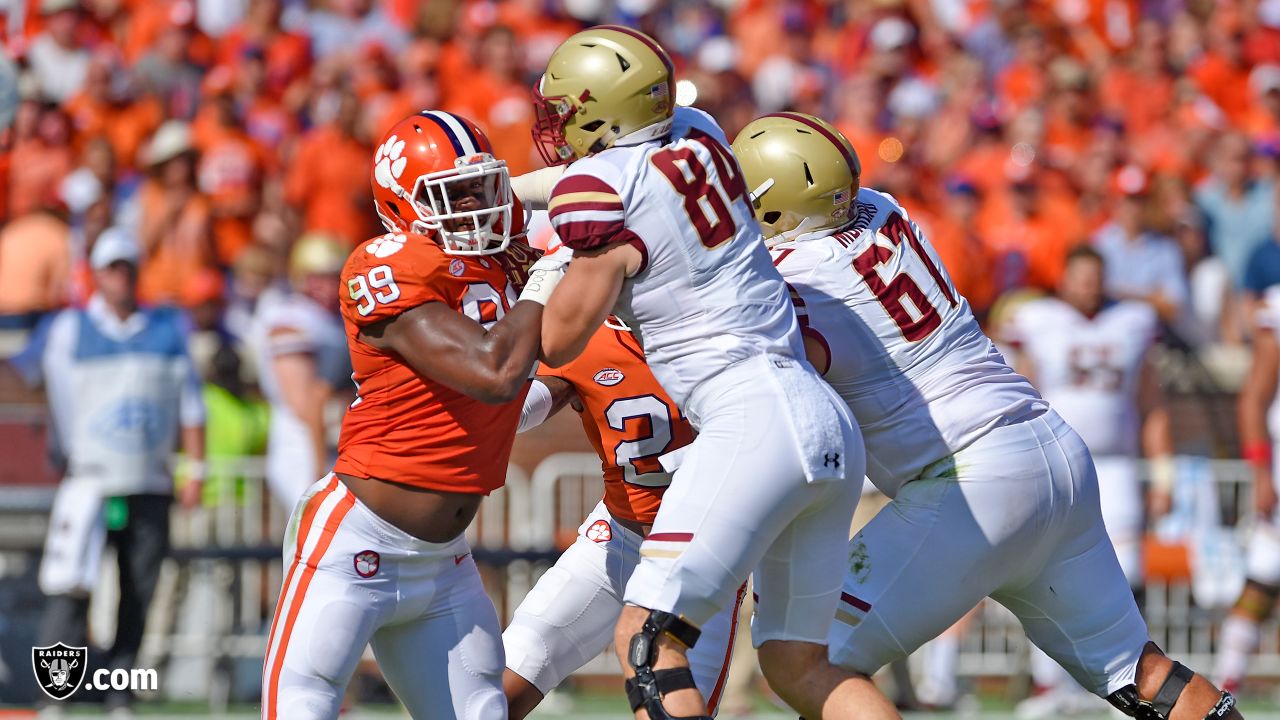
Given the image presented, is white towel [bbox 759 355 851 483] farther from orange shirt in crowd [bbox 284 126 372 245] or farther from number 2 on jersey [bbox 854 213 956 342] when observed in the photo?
orange shirt in crowd [bbox 284 126 372 245]

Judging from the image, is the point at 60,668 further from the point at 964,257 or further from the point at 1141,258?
the point at 1141,258

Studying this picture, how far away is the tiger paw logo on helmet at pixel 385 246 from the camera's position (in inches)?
185

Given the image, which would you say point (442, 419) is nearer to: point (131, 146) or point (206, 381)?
point (206, 381)

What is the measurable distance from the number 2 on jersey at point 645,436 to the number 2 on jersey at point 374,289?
997mm

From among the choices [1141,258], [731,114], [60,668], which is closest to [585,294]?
[60,668]

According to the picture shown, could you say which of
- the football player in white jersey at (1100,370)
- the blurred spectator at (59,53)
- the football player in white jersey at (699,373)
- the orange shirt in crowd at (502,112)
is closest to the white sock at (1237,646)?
the football player in white jersey at (1100,370)

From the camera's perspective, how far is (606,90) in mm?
4645

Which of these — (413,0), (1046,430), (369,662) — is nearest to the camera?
(1046,430)

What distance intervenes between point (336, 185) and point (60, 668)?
4.10 meters

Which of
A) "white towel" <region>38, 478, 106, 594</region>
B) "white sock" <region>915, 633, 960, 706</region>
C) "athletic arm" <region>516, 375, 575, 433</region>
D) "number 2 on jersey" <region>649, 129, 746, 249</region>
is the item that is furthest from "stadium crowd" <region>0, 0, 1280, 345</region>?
"number 2 on jersey" <region>649, 129, 746, 249</region>

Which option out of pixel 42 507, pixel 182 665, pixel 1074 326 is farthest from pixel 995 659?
pixel 42 507

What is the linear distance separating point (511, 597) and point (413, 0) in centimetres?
574

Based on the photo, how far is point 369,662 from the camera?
8.91 metres

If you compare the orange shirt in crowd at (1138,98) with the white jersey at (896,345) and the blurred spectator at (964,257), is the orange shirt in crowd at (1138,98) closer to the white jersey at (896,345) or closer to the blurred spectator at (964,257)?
the blurred spectator at (964,257)
